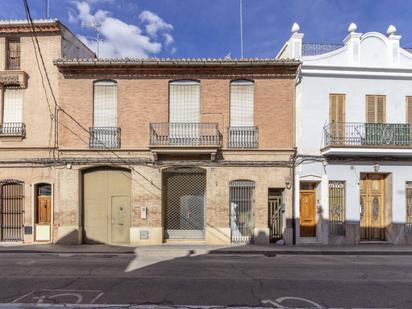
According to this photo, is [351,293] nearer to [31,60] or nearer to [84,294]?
[84,294]

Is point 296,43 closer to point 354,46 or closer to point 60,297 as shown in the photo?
point 354,46

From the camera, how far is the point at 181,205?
14688 mm

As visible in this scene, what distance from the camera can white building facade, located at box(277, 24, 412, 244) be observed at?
14.3 metres

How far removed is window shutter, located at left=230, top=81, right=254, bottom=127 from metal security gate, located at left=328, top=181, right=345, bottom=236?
15.4 feet

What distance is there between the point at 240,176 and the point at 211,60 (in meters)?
5.24

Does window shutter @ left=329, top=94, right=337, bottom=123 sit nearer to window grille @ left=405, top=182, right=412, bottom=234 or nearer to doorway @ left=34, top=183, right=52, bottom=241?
window grille @ left=405, top=182, right=412, bottom=234

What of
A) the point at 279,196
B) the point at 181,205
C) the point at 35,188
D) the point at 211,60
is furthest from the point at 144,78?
the point at 279,196

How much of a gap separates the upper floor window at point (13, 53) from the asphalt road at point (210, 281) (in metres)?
8.59

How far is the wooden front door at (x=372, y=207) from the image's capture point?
1480 centimetres

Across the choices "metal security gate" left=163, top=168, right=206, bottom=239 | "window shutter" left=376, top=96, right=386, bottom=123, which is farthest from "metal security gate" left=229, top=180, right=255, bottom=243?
"window shutter" left=376, top=96, right=386, bottom=123

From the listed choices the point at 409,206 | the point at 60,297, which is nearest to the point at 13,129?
the point at 60,297

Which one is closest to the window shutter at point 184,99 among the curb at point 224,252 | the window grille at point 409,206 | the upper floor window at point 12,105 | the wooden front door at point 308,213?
the curb at point 224,252

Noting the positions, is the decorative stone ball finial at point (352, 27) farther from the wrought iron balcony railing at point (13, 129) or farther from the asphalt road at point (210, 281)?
the wrought iron balcony railing at point (13, 129)

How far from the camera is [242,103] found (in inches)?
575
